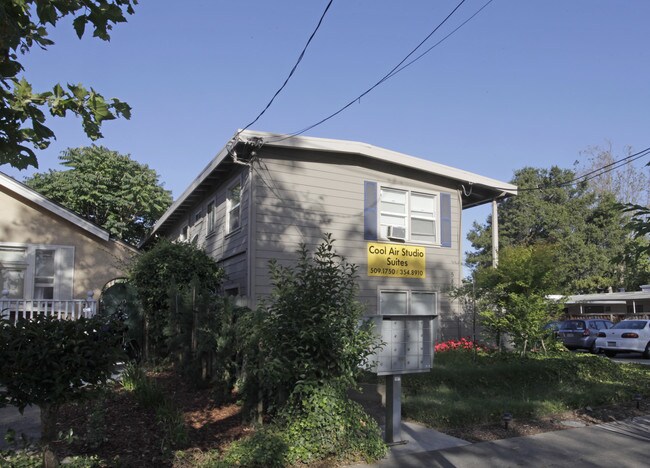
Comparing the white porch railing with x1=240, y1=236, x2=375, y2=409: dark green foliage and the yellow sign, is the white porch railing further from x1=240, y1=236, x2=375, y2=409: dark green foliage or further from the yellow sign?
x1=240, y1=236, x2=375, y2=409: dark green foliage

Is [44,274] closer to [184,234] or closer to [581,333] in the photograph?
[184,234]

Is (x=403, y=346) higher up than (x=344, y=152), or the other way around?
(x=344, y=152)

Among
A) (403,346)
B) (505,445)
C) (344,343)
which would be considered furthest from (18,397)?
(505,445)

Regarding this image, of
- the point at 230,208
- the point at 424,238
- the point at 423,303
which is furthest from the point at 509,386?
the point at 230,208

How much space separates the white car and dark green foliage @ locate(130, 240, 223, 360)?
Result: 1635 cm

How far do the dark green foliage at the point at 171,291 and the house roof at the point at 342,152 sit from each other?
2.61m

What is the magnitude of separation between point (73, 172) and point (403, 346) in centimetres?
3065

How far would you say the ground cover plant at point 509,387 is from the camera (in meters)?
8.09

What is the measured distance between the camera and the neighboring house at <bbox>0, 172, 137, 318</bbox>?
1471 centimetres

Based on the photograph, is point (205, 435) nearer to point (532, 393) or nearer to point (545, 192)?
point (532, 393)

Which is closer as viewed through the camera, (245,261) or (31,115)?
(31,115)

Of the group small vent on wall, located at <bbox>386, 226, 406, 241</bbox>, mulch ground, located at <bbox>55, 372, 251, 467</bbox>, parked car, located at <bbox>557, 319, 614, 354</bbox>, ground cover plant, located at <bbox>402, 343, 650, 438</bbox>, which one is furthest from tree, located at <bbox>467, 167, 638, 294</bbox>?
mulch ground, located at <bbox>55, 372, 251, 467</bbox>

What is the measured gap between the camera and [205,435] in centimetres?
665

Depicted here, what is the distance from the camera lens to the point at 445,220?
49.9ft
